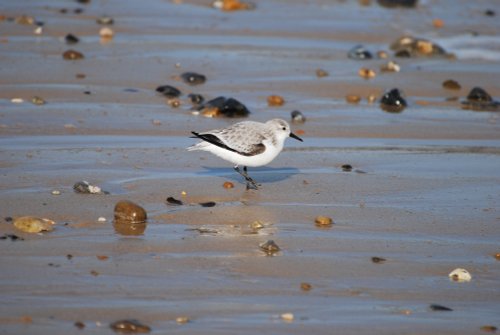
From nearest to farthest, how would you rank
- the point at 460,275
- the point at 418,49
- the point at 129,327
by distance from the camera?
the point at 129,327 → the point at 460,275 → the point at 418,49

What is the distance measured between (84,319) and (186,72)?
7685mm

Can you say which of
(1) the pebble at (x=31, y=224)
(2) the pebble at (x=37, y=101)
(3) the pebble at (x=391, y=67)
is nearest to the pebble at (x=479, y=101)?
(3) the pebble at (x=391, y=67)

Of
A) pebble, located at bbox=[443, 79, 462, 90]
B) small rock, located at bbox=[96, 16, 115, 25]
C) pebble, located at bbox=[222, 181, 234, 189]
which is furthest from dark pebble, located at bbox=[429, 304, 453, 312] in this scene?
small rock, located at bbox=[96, 16, 115, 25]

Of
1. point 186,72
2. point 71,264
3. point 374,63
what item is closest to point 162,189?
point 71,264

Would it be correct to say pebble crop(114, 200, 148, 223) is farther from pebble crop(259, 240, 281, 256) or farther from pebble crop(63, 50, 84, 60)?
pebble crop(63, 50, 84, 60)

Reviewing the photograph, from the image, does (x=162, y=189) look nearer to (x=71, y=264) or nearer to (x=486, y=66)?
(x=71, y=264)

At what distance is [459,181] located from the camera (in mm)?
8859

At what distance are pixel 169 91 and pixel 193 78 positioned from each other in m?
0.82

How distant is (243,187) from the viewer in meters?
8.66

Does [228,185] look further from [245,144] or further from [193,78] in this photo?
[193,78]

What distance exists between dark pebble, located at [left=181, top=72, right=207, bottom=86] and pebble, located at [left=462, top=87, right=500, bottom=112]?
11.1 feet

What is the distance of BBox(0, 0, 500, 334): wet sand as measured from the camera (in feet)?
18.8

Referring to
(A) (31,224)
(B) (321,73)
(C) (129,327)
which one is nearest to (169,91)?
(B) (321,73)

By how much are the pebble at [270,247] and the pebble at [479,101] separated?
588 cm
